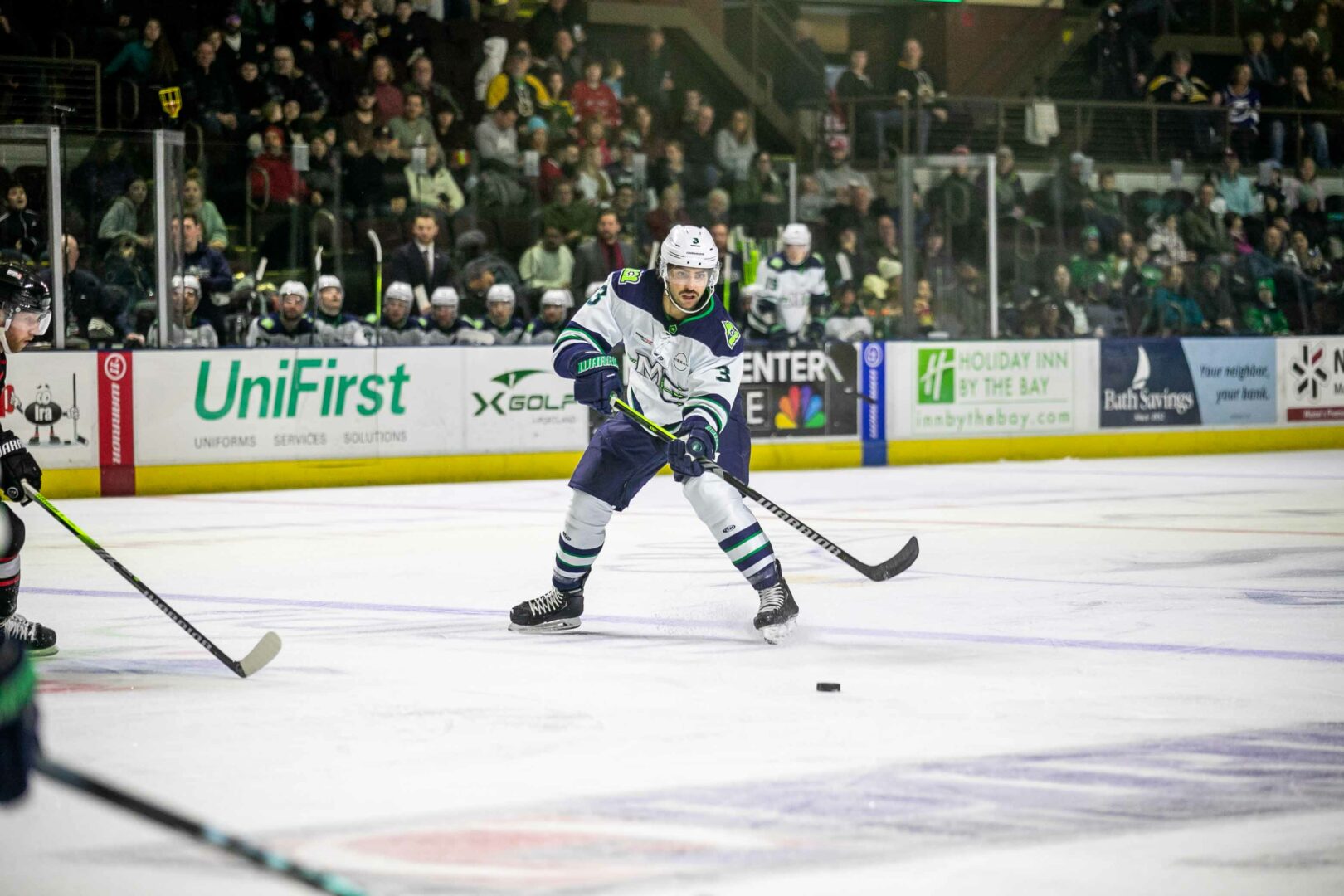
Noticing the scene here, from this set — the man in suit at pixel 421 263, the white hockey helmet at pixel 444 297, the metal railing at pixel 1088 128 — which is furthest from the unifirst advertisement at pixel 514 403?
the metal railing at pixel 1088 128

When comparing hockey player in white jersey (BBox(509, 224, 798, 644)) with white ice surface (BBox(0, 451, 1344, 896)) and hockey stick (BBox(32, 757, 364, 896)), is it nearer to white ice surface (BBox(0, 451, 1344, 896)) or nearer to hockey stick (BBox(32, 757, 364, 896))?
white ice surface (BBox(0, 451, 1344, 896))

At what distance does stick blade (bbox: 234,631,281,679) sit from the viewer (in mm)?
4930

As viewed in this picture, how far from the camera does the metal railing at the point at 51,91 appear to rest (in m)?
11.0

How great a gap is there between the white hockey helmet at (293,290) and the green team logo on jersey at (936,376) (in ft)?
14.8

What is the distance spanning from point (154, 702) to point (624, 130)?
1077cm

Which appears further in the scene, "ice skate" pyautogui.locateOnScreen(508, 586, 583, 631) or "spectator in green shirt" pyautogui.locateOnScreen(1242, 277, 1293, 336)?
"spectator in green shirt" pyautogui.locateOnScreen(1242, 277, 1293, 336)

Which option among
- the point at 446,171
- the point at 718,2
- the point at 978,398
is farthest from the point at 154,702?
the point at 718,2

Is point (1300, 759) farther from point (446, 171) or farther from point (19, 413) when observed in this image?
point (446, 171)

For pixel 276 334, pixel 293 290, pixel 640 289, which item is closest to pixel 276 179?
pixel 293 290

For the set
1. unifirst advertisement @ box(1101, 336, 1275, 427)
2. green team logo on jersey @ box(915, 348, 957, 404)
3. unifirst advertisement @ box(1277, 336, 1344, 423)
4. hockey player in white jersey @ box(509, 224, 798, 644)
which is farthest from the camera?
unifirst advertisement @ box(1277, 336, 1344, 423)

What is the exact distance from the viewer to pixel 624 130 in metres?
14.8

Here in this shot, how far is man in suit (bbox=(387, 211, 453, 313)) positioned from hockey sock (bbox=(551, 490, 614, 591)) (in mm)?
6524

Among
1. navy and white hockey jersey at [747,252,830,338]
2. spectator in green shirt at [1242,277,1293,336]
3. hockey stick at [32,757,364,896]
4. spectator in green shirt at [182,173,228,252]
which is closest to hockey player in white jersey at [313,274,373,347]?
spectator in green shirt at [182,173,228,252]

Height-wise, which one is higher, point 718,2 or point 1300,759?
point 718,2
